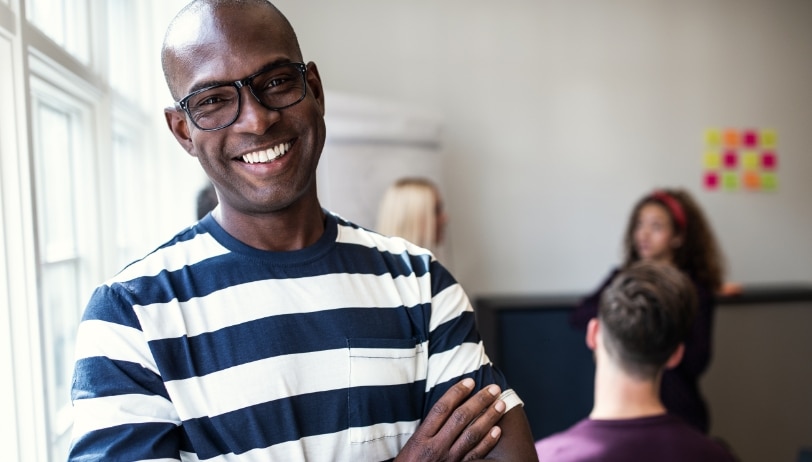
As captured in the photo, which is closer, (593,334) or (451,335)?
(451,335)

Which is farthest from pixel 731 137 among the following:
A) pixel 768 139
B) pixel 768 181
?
pixel 768 181

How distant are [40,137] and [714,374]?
3592mm

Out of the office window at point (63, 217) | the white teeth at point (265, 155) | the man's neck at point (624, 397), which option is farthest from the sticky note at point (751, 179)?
the white teeth at point (265, 155)

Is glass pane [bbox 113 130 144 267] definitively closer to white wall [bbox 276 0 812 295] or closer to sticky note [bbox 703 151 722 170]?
white wall [bbox 276 0 812 295]

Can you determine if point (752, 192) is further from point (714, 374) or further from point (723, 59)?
point (714, 374)

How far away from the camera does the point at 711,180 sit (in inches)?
178

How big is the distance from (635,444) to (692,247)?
2.10 meters

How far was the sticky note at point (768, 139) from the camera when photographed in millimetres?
4559

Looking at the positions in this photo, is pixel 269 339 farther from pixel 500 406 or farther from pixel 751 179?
pixel 751 179

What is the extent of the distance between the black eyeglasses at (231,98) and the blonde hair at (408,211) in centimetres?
221

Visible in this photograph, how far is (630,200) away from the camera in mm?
4473

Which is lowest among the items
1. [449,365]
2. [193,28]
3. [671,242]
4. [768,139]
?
[449,365]

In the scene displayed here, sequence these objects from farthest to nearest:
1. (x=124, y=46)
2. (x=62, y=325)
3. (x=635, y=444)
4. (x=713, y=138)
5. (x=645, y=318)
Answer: (x=713, y=138) < (x=124, y=46) < (x=645, y=318) < (x=62, y=325) < (x=635, y=444)

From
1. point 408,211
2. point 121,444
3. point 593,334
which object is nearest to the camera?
point 121,444
